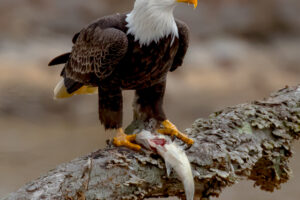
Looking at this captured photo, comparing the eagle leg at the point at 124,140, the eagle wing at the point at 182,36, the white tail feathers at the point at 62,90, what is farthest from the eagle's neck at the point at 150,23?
the white tail feathers at the point at 62,90

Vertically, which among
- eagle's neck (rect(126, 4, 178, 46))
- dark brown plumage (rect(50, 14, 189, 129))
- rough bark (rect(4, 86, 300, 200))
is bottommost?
rough bark (rect(4, 86, 300, 200))

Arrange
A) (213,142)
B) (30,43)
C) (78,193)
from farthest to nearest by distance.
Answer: (30,43)
(213,142)
(78,193)

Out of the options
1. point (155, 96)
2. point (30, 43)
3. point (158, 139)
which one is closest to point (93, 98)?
point (30, 43)

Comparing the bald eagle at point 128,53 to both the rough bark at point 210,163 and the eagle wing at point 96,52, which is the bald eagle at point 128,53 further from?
the rough bark at point 210,163

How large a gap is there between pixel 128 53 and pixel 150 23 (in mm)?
137

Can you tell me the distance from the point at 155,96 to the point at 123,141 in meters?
0.31

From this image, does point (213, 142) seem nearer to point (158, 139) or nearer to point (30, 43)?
point (158, 139)

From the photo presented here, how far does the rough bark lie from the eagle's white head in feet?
1.31

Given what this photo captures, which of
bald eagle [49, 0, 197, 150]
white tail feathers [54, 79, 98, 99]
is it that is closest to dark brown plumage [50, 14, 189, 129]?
bald eagle [49, 0, 197, 150]

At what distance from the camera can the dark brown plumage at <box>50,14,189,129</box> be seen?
196 centimetres

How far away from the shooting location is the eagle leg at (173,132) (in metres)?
1.95

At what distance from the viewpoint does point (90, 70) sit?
2061mm

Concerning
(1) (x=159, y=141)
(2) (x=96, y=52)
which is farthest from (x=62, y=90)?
(1) (x=159, y=141)

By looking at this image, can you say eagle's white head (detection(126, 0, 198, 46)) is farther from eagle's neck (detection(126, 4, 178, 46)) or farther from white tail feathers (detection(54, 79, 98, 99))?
white tail feathers (detection(54, 79, 98, 99))
